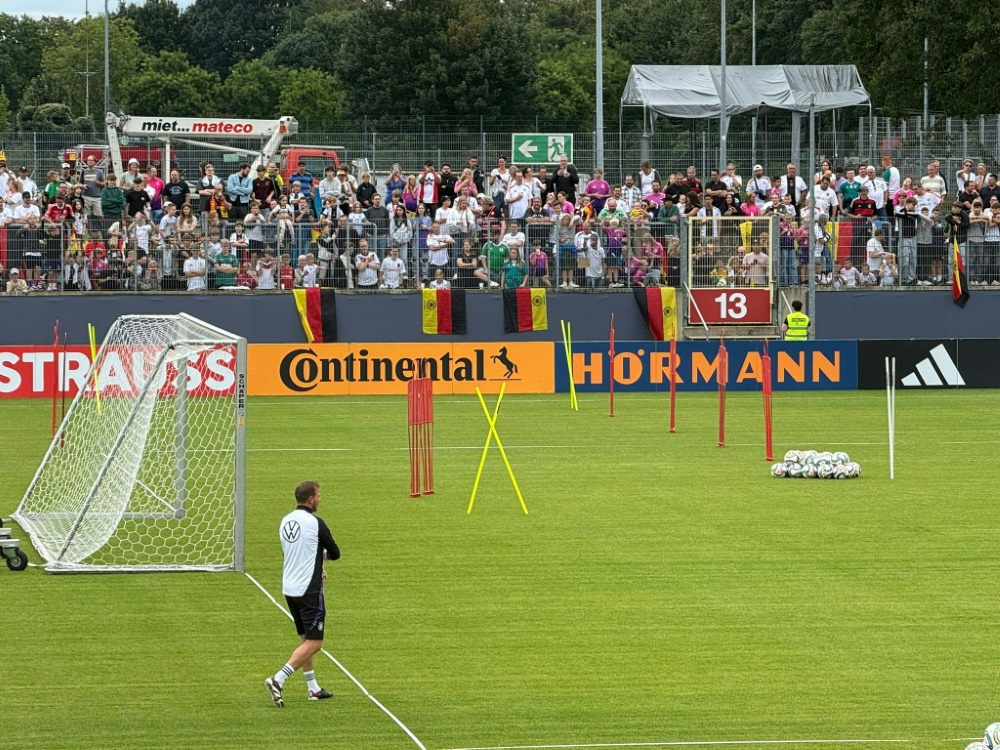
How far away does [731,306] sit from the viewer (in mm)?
38125

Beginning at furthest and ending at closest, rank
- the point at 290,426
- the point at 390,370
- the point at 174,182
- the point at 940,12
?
the point at 940,12 → the point at 174,182 → the point at 390,370 → the point at 290,426

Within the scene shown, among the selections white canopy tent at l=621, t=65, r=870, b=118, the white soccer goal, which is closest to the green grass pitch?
the white soccer goal

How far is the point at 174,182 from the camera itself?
123 feet

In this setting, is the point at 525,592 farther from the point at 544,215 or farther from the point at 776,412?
the point at 544,215

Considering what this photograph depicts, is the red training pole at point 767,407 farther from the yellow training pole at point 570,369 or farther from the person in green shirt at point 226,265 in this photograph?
the person in green shirt at point 226,265

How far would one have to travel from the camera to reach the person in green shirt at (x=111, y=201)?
36.5m

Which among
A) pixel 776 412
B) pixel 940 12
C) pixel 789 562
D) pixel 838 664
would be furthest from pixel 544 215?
pixel 838 664

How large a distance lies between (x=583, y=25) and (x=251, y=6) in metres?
31.0

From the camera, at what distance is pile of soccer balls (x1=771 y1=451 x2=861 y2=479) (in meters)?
22.8

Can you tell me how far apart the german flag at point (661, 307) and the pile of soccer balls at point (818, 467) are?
1472 cm

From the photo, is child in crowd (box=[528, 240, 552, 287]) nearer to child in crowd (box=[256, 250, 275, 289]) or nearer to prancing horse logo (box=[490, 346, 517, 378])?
prancing horse logo (box=[490, 346, 517, 378])

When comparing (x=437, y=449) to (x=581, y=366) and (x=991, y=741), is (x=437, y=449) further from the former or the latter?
(x=991, y=741)

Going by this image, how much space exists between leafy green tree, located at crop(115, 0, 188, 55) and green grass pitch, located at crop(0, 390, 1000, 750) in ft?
349

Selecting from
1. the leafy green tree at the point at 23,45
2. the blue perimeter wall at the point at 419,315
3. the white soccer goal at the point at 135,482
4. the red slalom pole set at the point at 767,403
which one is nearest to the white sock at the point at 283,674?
the white soccer goal at the point at 135,482
